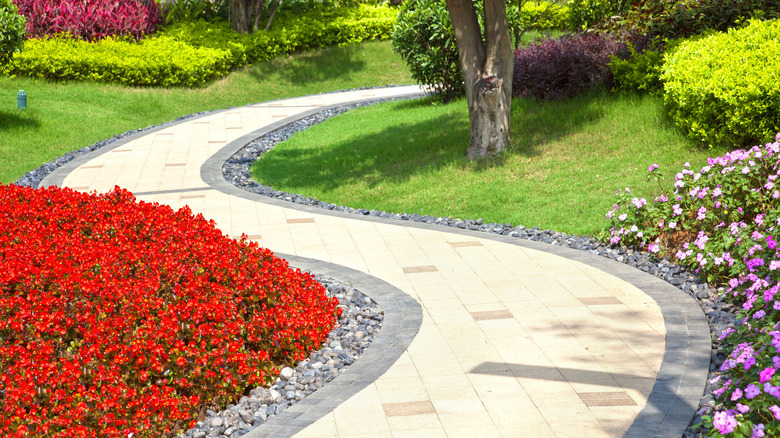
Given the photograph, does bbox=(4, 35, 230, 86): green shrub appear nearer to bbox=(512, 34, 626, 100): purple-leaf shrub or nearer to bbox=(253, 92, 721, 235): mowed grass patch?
bbox=(253, 92, 721, 235): mowed grass patch

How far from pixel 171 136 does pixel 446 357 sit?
1061cm

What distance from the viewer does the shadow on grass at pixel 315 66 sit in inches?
802

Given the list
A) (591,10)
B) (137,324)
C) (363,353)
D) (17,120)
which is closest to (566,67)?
(591,10)

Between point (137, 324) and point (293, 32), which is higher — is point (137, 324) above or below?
below

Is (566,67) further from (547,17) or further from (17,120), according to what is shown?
(547,17)

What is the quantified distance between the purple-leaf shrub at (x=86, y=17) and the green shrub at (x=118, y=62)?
383 mm

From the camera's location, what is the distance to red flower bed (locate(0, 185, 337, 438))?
3.64 metres

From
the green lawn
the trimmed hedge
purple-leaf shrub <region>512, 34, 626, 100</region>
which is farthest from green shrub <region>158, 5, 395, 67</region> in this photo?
purple-leaf shrub <region>512, 34, 626, 100</region>

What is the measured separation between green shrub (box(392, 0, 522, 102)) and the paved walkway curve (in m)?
6.62

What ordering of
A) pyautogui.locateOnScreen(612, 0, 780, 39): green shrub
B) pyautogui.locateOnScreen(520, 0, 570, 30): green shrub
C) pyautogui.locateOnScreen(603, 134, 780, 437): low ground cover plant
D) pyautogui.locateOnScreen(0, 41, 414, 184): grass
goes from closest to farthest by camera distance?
pyautogui.locateOnScreen(603, 134, 780, 437): low ground cover plant → pyautogui.locateOnScreen(612, 0, 780, 39): green shrub → pyautogui.locateOnScreen(0, 41, 414, 184): grass → pyautogui.locateOnScreen(520, 0, 570, 30): green shrub

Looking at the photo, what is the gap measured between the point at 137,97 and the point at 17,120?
130 inches

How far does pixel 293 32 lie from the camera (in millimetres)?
20938

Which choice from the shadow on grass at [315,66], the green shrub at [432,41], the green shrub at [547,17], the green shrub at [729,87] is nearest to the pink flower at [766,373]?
the green shrub at [729,87]

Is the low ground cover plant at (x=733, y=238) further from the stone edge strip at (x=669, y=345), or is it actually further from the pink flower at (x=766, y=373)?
the stone edge strip at (x=669, y=345)
